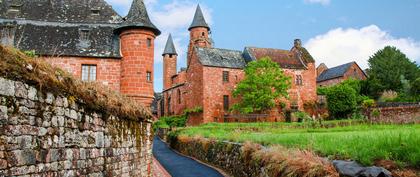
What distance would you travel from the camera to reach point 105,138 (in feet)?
29.7

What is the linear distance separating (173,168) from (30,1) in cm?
1696

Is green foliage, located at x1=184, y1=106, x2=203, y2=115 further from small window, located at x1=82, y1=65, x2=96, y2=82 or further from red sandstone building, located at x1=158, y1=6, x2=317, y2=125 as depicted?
small window, located at x1=82, y1=65, x2=96, y2=82

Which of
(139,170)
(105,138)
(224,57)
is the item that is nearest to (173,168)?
(139,170)

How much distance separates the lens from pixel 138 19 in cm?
2508

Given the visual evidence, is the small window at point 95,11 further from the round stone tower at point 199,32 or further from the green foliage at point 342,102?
the round stone tower at point 199,32

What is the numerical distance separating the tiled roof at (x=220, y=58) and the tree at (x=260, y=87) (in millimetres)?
3672

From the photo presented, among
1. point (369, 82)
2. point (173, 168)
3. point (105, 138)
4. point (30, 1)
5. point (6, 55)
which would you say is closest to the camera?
point (6, 55)

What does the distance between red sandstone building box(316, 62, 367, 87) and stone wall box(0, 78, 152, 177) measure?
211ft

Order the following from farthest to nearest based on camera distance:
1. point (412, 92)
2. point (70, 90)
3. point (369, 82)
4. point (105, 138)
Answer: point (369, 82) < point (412, 92) < point (105, 138) < point (70, 90)

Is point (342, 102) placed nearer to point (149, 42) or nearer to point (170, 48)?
point (149, 42)

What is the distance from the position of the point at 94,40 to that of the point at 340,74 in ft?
176

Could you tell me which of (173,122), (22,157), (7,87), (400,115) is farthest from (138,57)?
(173,122)

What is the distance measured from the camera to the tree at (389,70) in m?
54.6

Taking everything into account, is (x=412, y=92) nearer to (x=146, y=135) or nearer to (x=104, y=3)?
(x=104, y=3)
